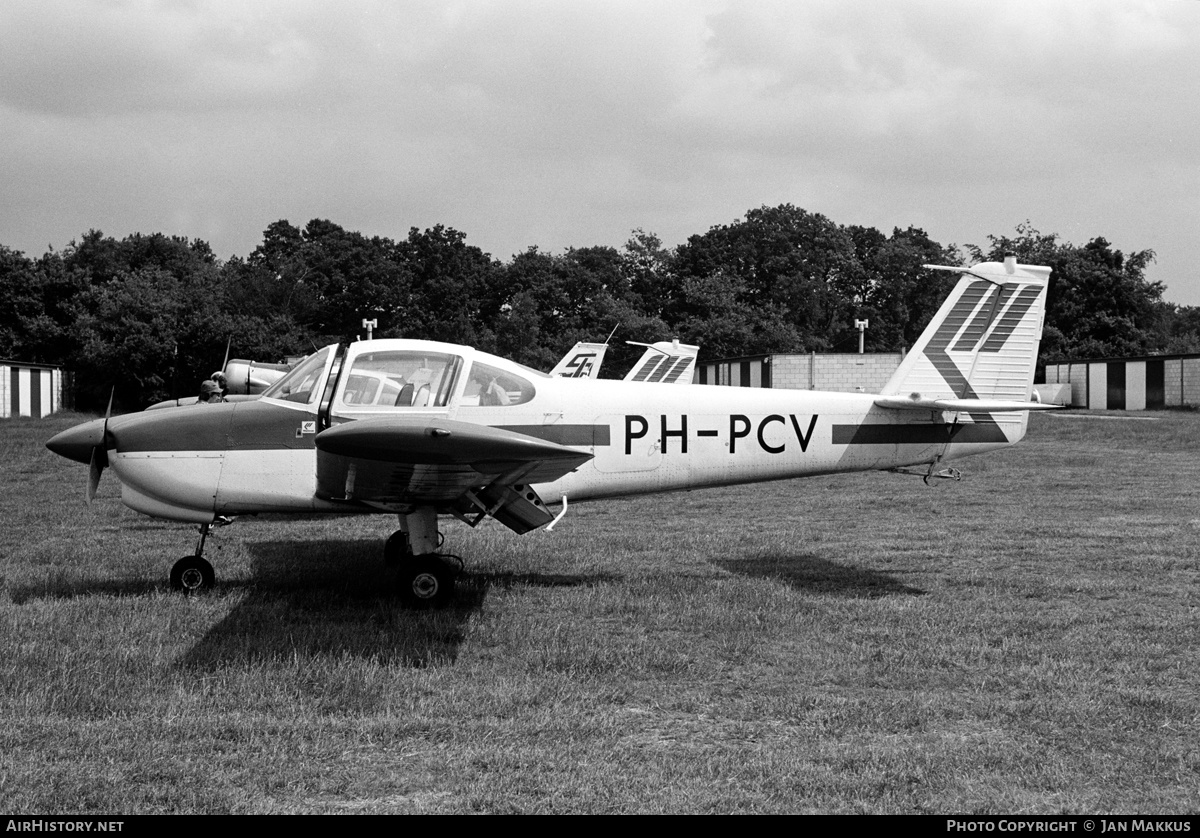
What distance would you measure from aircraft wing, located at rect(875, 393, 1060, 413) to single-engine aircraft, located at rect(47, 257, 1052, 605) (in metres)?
0.02

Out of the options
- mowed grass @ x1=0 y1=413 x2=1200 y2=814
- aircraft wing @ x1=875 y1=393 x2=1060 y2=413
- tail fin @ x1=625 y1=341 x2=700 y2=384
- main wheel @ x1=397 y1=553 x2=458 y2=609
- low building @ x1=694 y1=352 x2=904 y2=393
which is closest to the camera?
mowed grass @ x1=0 y1=413 x2=1200 y2=814

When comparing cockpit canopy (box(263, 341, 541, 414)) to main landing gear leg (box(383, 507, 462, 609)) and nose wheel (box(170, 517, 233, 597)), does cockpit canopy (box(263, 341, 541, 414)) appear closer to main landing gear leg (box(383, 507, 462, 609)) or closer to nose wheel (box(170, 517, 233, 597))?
main landing gear leg (box(383, 507, 462, 609))

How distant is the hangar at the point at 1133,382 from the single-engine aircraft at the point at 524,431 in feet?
134

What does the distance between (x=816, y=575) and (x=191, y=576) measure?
4736 millimetres

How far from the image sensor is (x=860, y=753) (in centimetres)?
453

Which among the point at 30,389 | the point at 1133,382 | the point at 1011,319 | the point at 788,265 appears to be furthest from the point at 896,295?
the point at 1011,319

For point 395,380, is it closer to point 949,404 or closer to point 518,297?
point 949,404

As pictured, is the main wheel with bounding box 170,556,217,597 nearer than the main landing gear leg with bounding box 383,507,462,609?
No

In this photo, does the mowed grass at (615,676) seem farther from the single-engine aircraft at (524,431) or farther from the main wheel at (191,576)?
the single-engine aircraft at (524,431)

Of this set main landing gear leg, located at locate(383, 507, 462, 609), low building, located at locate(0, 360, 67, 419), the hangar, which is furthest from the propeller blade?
the hangar

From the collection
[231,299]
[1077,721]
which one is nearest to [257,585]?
[1077,721]

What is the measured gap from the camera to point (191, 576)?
7832 mm

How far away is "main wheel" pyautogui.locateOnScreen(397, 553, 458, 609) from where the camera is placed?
730cm

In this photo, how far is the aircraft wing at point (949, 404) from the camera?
27.1ft
